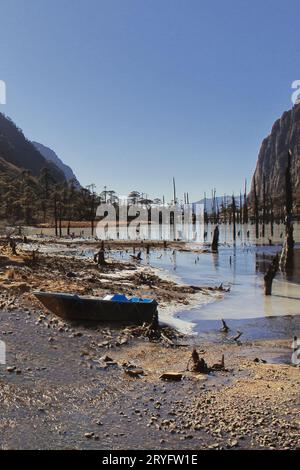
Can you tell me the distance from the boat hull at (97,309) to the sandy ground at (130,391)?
0.60m

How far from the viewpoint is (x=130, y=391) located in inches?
463

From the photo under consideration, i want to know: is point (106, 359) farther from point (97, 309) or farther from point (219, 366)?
point (97, 309)

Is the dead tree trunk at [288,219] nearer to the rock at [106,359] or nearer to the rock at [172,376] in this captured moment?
the rock at [106,359]

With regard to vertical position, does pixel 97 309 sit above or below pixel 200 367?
above

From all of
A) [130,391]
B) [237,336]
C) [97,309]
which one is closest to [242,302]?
[237,336]

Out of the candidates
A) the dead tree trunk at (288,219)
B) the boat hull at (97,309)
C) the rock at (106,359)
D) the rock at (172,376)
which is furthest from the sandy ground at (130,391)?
the dead tree trunk at (288,219)

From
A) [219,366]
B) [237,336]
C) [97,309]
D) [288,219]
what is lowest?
[237,336]

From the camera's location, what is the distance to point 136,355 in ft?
49.1

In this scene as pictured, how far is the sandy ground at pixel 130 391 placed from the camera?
9234mm

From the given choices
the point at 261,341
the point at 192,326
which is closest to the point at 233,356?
the point at 261,341

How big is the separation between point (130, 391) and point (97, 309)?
726 centimetres

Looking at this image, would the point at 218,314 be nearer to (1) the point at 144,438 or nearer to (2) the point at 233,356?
(2) the point at 233,356

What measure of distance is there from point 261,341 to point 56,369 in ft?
28.1

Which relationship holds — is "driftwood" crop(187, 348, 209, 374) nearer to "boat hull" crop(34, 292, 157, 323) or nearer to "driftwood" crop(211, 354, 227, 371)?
"driftwood" crop(211, 354, 227, 371)
